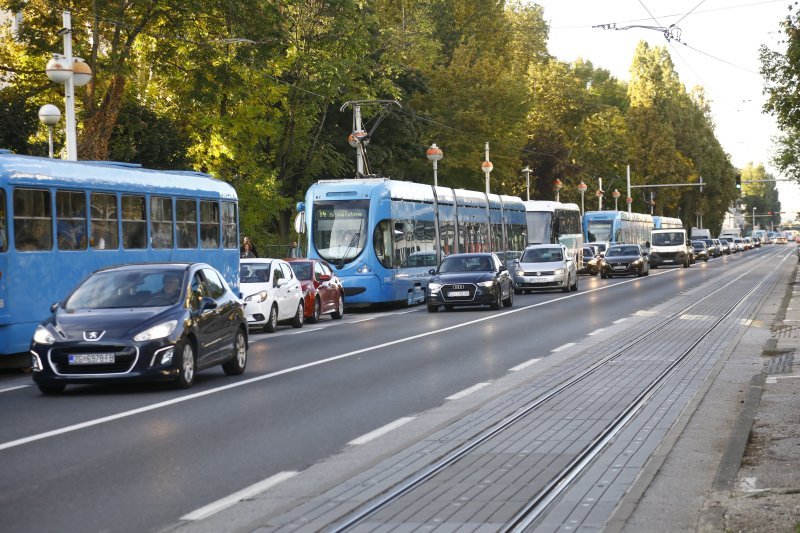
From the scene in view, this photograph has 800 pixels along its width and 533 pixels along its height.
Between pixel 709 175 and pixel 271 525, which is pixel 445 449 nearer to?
pixel 271 525

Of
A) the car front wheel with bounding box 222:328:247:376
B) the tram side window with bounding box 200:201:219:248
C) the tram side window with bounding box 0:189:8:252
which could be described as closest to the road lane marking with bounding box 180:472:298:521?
the car front wheel with bounding box 222:328:247:376

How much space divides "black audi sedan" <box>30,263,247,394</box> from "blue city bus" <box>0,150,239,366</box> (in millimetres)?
3830

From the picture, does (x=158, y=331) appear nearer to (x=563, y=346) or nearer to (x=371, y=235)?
(x=563, y=346)

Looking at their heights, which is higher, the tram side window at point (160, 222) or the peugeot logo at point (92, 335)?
the tram side window at point (160, 222)

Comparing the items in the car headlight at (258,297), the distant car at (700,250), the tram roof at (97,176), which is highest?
the tram roof at (97,176)

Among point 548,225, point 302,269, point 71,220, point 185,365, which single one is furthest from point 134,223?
point 548,225

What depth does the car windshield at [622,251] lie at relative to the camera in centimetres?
6022

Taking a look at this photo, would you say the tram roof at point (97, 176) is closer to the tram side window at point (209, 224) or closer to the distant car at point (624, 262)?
the tram side window at point (209, 224)

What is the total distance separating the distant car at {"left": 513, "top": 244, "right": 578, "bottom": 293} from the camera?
4359 centimetres

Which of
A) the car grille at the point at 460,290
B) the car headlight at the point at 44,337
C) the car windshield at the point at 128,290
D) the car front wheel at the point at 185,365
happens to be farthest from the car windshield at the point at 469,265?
the car headlight at the point at 44,337

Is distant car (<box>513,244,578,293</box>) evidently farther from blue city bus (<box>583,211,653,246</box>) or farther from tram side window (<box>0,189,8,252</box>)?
blue city bus (<box>583,211,653,246</box>)

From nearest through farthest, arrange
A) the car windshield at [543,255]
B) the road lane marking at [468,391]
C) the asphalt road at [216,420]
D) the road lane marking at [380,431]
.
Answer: the asphalt road at [216,420], the road lane marking at [380,431], the road lane marking at [468,391], the car windshield at [543,255]

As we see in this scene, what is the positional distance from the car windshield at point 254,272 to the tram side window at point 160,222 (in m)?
3.19

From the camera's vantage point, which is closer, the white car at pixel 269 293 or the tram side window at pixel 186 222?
the tram side window at pixel 186 222
